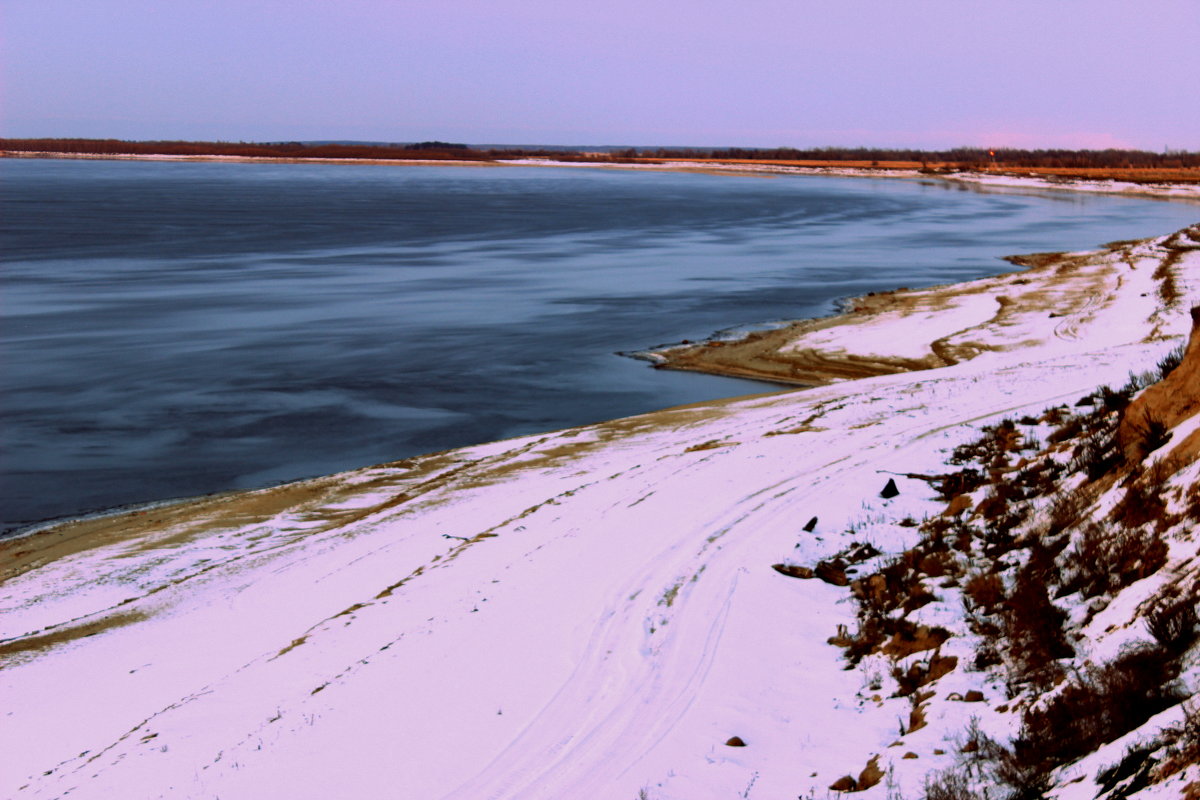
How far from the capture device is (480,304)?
1331 inches

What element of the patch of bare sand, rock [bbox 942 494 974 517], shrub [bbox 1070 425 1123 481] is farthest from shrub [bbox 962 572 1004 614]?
the patch of bare sand

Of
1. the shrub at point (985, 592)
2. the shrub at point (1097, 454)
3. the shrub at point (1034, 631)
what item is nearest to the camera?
the shrub at point (1034, 631)

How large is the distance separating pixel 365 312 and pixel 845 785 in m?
28.0

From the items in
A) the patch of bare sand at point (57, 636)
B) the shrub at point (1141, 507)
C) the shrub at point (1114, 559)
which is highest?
the shrub at point (1141, 507)

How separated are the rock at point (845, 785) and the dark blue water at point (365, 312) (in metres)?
12.5

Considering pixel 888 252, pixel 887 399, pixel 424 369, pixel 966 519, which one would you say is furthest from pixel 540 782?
pixel 888 252

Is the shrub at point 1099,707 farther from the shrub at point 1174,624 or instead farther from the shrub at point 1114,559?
the shrub at point 1114,559

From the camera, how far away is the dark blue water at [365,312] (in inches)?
738

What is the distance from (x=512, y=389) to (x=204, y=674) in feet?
45.4

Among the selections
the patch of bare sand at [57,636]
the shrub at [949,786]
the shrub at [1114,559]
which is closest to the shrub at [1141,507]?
the shrub at [1114,559]

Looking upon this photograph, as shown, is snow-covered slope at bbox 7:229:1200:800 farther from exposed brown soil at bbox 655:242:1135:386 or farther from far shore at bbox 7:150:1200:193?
far shore at bbox 7:150:1200:193

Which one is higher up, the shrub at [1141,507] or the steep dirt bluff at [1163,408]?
the steep dirt bluff at [1163,408]

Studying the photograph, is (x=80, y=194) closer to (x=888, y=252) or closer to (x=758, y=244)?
(x=758, y=244)

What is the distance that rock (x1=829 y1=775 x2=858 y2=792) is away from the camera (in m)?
5.86
